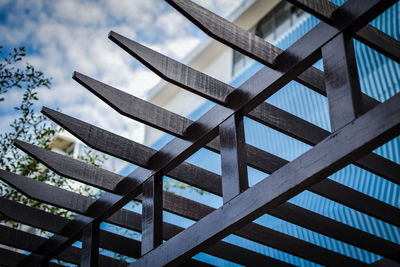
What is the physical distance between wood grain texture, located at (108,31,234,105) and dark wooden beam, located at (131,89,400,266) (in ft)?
2.67

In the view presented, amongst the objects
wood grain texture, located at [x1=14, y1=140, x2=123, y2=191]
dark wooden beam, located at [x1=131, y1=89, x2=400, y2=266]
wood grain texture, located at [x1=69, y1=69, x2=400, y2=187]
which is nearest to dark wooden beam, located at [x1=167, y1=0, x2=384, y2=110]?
wood grain texture, located at [x1=69, y1=69, x2=400, y2=187]

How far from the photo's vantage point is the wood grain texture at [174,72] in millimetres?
3635

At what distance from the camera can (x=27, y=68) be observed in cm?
677

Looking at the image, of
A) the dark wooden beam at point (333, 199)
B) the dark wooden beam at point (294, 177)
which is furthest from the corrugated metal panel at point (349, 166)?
the dark wooden beam at point (294, 177)

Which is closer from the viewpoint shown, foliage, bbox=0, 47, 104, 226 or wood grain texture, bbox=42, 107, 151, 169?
wood grain texture, bbox=42, 107, 151, 169

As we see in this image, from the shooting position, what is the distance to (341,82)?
10.1 feet

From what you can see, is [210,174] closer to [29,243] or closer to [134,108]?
[134,108]

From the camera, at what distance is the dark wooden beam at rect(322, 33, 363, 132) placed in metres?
2.96

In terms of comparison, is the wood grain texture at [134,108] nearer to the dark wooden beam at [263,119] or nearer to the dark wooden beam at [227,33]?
the dark wooden beam at [263,119]

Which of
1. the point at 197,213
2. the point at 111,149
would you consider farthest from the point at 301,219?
the point at 111,149

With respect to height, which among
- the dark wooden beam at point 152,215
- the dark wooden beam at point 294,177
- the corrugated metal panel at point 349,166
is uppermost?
the corrugated metal panel at point 349,166

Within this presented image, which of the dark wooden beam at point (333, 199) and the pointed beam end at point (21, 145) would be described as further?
the pointed beam end at point (21, 145)

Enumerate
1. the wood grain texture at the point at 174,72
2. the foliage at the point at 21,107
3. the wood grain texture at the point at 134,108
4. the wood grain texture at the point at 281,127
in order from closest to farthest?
the wood grain texture at the point at 174,72 → the wood grain texture at the point at 134,108 → the wood grain texture at the point at 281,127 → the foliage at the point at 21,107

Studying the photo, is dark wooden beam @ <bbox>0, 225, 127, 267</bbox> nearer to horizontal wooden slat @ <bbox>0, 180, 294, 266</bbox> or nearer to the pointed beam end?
horizontal wooden slat @ <bbox>0, 180, 294, 266</bbox>
